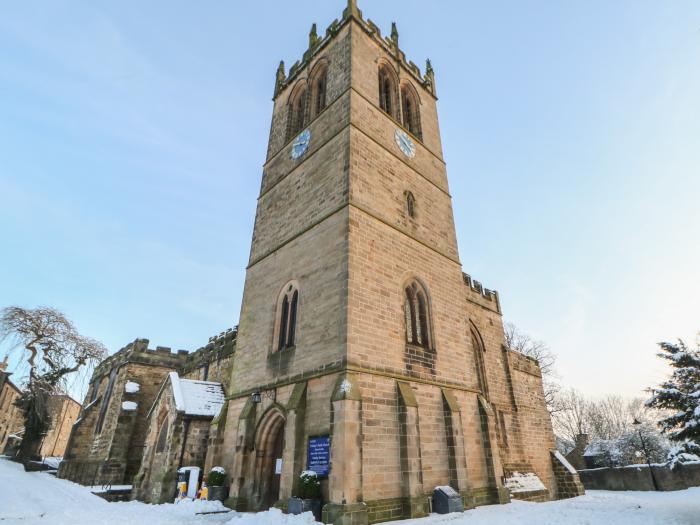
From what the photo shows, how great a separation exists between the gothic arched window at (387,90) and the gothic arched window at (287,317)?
954 cm

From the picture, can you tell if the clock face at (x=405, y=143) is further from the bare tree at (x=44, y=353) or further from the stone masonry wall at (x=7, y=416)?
the stone masonry wall at (x=7, y=416)

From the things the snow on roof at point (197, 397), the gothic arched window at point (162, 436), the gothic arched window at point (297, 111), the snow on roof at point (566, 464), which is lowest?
the snow on roof at point (566, 464)

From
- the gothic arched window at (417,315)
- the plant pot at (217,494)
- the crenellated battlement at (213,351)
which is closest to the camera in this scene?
the plant pot at (217,494)

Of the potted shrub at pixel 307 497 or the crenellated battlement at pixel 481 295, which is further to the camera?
the crenellated battlement at pixel 481 295

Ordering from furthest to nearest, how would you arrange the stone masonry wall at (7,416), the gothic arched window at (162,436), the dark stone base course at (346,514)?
the stone masonry wall at (7,416), the gothic arched window at (162,436), the dark stone base course at (346,514)

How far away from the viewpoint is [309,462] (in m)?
9.26

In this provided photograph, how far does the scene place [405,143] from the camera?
1647 cm

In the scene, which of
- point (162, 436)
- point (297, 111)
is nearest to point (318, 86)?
point (297, 111)

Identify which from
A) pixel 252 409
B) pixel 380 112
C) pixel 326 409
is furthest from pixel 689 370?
pixel 380 112

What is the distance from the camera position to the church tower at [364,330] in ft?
30.9

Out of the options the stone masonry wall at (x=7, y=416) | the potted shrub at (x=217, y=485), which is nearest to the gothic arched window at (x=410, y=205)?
the potted shrub at (x=217, y=485)

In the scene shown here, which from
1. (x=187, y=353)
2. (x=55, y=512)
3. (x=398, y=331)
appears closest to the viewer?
(x=55, y=512)

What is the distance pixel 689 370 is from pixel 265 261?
44.4 feet

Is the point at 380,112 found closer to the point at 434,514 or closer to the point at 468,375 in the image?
the point at 468,375
